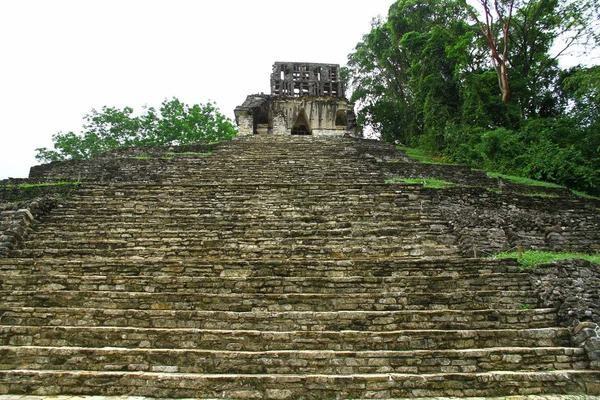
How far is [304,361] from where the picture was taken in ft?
14.4

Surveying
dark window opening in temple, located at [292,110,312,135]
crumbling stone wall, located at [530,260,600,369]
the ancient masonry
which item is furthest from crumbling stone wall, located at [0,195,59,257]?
dark window opening in temple, located at [292,110,312,135]

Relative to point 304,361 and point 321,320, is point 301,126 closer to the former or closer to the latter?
point 321,320

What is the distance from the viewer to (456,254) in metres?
6.76

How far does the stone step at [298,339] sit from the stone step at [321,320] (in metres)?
0.18

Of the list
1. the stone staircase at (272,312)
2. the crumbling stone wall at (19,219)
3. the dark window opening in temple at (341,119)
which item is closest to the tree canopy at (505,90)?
the dark window opening in temple at (341,119)

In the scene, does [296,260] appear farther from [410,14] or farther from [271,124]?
[410,14]

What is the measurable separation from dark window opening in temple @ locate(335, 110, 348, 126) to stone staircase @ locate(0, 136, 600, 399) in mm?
15194

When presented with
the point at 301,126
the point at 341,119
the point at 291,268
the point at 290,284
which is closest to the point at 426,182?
the point at 291,268

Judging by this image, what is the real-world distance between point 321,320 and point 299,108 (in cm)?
1922

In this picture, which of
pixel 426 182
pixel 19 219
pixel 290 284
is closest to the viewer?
pixel 290 284

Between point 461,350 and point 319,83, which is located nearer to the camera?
point 461,350

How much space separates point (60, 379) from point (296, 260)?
10.8ft

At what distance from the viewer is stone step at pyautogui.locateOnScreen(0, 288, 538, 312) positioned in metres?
5.23

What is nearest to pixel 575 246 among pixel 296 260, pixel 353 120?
pixel 296 260
